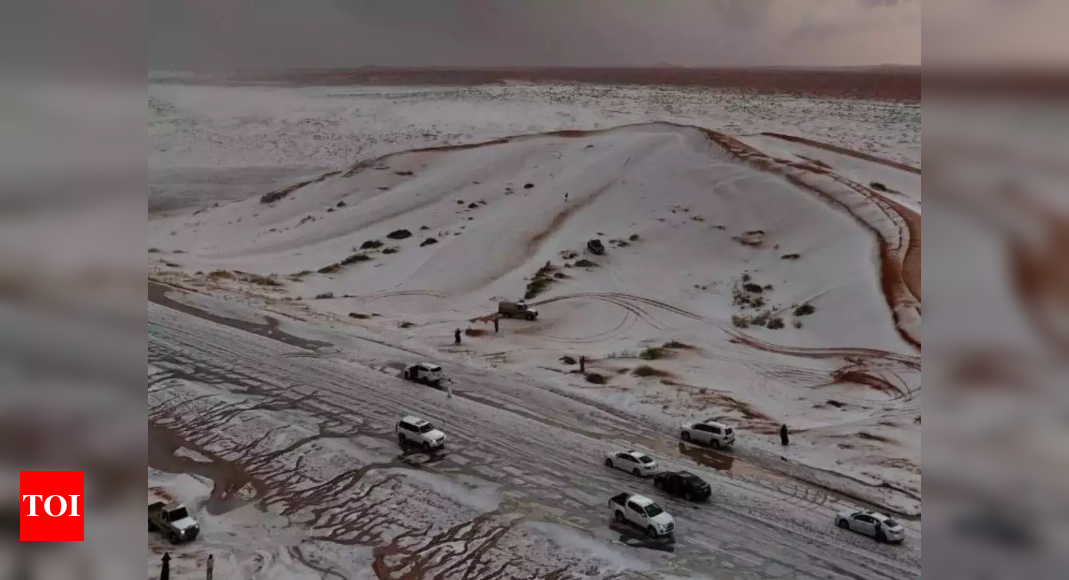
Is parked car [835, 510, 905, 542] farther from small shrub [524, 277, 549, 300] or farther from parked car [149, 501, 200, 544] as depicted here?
small shrub [524, 277, 549, 300]

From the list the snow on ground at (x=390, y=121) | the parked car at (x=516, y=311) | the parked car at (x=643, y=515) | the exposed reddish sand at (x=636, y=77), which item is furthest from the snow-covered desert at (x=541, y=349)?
the exposed reddish sand at (x=636, y=77)

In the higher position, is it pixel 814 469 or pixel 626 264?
pixel 626 264

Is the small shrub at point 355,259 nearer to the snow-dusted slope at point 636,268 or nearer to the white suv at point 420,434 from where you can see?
the snow-dusted slope at point 636,268

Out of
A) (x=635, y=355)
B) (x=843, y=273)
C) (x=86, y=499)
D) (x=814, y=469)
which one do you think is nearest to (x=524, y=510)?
(x=814, y=469)

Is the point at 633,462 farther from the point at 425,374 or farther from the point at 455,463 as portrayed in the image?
the point at 425,374

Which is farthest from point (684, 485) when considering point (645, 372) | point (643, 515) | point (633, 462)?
point (645, 372)

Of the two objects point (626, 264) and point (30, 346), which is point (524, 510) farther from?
point (626, 264)

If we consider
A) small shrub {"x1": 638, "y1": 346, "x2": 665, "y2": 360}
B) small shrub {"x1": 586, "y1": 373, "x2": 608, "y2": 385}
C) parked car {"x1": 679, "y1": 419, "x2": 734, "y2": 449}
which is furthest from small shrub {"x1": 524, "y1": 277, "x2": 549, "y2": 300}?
parked car {"x1": 679, "y1": 419, "x2": 734, "y2": 449}
